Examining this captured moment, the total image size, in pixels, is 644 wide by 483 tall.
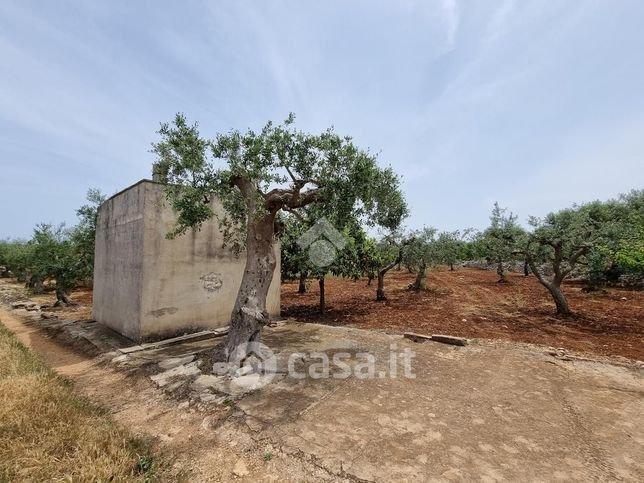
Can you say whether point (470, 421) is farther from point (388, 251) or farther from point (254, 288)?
point (388, 251)

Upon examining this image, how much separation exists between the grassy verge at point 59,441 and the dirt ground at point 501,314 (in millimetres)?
7310

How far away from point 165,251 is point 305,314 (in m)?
6.28

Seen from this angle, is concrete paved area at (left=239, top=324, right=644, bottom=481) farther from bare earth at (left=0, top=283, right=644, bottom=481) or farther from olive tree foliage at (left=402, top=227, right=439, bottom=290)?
olive tree foliage at (left=402, top=227, right=439, bottom=290)

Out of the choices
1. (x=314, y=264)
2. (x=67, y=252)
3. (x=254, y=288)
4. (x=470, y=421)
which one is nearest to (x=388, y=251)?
(x=314, y=264)

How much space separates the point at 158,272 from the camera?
26.9 feet

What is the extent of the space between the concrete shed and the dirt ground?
4043mm

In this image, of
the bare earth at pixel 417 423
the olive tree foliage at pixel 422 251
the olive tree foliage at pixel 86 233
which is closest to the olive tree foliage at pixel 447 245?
the olive tree foliage at pixel 422 251

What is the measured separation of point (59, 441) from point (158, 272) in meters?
5.09

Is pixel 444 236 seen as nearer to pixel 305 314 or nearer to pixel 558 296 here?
pixel 558 296

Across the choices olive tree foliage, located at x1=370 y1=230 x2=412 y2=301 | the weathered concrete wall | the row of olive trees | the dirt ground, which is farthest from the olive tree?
olive tree foliage, located at x1=370 y1=230 x2=412 y2=301

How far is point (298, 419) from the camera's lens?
429 cm

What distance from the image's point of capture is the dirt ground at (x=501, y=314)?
8414 millimetres

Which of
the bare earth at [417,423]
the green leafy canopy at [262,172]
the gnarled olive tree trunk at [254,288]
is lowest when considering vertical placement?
the bare earth at [417,423]

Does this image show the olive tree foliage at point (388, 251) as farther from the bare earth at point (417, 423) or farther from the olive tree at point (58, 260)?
the olive tree at point (58, 260)
